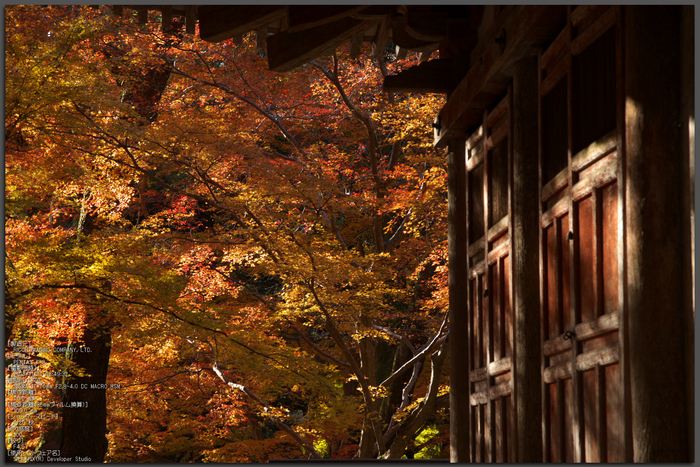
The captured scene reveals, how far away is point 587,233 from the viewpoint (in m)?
2.97

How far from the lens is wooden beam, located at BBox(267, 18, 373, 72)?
4.20 metres

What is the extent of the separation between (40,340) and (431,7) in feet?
25.6

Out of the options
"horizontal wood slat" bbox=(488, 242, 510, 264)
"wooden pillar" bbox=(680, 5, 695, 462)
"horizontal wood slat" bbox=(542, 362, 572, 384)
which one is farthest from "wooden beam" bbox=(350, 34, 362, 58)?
"wooden pillar" bbox=(680, 5, 695, 462)

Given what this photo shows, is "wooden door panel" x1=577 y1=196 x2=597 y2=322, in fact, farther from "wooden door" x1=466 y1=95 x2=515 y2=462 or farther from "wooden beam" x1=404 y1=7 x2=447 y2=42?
"wooden beam" x1=404 y1=7 x2=447 y2=42

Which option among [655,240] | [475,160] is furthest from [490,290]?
[655,240]

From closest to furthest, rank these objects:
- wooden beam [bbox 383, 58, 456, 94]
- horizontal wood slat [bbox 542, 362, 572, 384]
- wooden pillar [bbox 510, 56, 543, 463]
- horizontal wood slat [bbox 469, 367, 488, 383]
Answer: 1. horizontal wood slat [bbox 542, 362, 572, 384]
2. wooden pillar [bbox 510, 56, 543, 463]
3. horizontal wood slat [bbox 469, 367, 488, 383]
4. wooden beam [bbox 383, 58, 456, 94]

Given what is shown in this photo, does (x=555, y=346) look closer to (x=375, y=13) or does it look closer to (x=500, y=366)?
(x=500, y=366)

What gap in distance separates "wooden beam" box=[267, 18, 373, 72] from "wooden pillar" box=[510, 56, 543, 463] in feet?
3.63

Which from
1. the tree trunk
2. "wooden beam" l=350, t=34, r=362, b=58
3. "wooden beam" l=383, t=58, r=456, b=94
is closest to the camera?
"wooden beam" l=350, t=34, r=362, b=58

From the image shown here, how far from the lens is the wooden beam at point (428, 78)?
4895 millimetres

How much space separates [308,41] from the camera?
4.22m

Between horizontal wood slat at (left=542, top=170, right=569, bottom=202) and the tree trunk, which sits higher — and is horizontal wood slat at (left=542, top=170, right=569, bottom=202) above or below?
above

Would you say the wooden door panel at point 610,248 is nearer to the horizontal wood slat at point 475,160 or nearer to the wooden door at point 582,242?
the wooden door at point 582,242

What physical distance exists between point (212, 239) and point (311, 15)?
8.26 m
